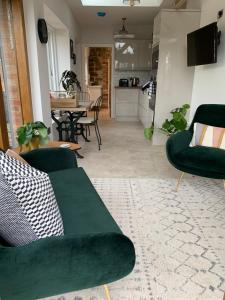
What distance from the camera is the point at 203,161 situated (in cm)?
220

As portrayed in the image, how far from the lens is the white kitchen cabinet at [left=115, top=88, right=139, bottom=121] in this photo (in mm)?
6391

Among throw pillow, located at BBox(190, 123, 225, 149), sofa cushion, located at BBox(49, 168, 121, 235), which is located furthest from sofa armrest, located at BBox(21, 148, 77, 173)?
throw pillow, located at BBox(190, 123, 225, 149)

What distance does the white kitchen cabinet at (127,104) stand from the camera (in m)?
6.39

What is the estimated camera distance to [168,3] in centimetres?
441

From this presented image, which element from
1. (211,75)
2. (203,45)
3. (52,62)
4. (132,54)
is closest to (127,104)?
(132,54)

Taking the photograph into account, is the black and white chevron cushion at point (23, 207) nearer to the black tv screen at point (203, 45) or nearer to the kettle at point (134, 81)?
the black tv screen at point (203, 45)

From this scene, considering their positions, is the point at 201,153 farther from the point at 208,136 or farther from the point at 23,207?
the point at 23,207

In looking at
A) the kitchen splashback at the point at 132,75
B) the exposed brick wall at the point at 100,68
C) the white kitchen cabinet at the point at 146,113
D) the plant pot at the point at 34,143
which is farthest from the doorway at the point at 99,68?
the plant pot at the point at 34,143

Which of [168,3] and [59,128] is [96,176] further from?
[168,3]

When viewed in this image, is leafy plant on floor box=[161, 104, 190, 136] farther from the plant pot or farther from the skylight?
the skylight

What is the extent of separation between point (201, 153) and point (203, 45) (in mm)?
1609

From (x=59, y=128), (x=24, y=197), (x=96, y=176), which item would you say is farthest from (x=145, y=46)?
(x=24, y=197)

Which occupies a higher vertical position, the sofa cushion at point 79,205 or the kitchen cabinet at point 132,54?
the kitchen cabinet at point 132,54

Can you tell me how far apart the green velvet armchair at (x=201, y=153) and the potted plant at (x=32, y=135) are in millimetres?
1233
